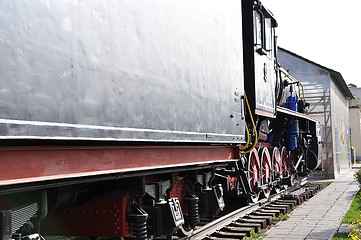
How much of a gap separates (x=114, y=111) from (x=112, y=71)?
0.26m

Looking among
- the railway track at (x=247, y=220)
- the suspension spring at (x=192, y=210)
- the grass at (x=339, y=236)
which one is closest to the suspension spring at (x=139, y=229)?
the suspension spring at (x=192, y=210)

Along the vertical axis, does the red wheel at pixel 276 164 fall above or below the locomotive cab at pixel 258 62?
below

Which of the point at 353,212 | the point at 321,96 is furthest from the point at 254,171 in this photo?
the point at 321,96

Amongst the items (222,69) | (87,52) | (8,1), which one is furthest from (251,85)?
(8,1)

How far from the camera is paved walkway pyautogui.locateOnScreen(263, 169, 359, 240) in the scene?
6.56m

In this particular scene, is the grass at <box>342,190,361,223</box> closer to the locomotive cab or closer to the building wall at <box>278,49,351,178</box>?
the locomotive cab

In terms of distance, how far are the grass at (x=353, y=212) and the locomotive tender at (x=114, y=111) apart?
316cm

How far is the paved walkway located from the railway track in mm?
191

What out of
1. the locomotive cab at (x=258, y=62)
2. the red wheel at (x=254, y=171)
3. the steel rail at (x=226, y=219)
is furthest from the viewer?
the red wheel at (x=254, y=171)

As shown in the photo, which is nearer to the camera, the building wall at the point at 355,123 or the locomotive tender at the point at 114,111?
the locomotive tender at the point at 114,111

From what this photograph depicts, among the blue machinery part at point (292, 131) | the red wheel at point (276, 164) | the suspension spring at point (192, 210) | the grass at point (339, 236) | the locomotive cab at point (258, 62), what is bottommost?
the grass at point (339, 236)

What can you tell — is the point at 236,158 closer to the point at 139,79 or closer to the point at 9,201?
the point at 139,79

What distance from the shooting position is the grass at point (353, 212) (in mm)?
7787

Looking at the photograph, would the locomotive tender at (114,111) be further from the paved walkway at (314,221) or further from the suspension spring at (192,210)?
the paved walkway at (314,221)
